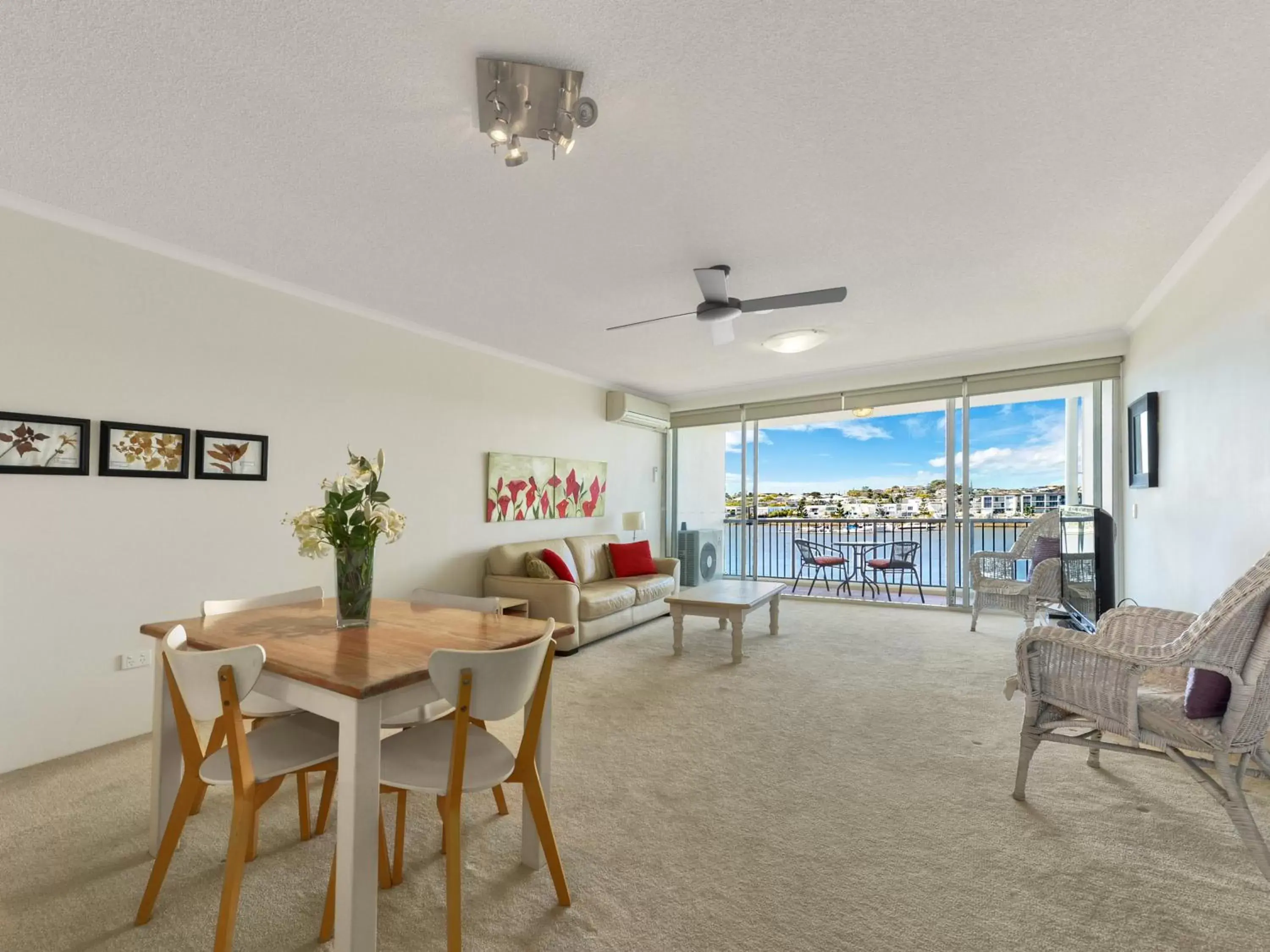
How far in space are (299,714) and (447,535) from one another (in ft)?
9.10

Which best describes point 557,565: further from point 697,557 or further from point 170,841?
point 170,841

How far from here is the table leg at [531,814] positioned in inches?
73.4

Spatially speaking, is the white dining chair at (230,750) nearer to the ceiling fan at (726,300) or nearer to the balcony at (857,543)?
the ceiling fan at (726,300)

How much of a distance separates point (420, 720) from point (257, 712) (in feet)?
1.80

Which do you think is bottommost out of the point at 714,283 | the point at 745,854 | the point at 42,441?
the point at 745,854

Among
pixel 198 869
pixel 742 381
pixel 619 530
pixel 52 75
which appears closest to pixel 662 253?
pixel 52 75

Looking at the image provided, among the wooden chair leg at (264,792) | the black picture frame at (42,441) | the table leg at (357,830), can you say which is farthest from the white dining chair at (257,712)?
the black picture frame at (42,441)

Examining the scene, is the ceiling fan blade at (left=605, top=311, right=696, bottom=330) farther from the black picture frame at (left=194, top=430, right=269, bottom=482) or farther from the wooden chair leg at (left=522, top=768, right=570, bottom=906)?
the wooden chair leg at (left=522, top=768, right=570, bottom=906)

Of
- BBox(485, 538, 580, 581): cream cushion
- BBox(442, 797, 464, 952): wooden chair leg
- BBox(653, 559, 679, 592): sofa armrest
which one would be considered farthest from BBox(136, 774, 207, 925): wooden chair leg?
BBox(653, 559, 679, 592): sofa armrest

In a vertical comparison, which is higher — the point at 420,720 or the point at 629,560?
the point at 629,560

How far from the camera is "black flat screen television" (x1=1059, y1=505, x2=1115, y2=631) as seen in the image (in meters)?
3.76

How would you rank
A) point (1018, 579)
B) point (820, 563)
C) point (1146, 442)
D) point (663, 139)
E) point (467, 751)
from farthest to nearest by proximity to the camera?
point (820, 563), point (1018, 579), point (1146, 442), point (663, 139), point (467, 751)

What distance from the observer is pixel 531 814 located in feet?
5.92

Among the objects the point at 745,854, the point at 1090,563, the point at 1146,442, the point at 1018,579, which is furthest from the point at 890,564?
the point at 745,854
